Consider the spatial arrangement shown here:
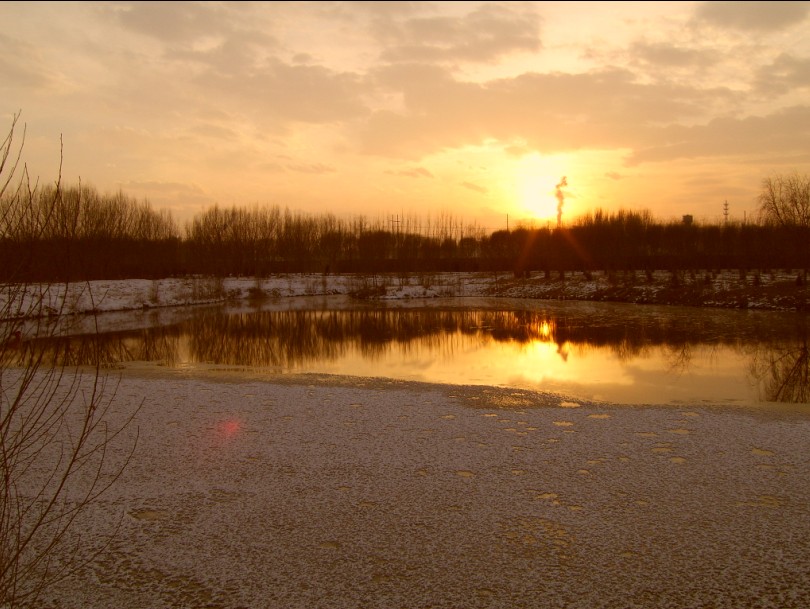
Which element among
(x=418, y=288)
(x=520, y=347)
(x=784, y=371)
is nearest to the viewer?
(x=784, y=371)

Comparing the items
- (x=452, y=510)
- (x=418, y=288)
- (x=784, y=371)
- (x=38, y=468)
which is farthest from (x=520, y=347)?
(x=418, y=288)

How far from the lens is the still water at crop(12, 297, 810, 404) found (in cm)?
1107

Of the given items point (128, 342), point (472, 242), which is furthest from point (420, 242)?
point (128, 342)

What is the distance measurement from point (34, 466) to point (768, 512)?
731 cm

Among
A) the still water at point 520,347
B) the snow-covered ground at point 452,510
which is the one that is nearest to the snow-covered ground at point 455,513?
the snow-covered ground at point 452,510

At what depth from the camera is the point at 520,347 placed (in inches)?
636

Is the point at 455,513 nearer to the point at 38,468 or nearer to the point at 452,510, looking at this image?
the point at 452,510

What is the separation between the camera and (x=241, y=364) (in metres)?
13.5

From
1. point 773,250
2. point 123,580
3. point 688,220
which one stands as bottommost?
point 123,580

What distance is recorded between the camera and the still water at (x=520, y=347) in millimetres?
11072

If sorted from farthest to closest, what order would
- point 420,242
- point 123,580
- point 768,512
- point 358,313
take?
point 420,242 < point 358,313 < point 768,512 < point 123,580

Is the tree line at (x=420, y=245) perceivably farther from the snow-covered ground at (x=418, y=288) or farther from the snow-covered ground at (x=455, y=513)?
the snow-covered ground at (x=455, y=513)

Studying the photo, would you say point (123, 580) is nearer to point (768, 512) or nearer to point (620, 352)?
point (768, 512)

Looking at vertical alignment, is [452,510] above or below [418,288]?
below
